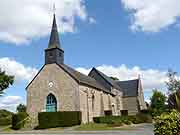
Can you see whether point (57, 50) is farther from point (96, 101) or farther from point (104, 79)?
point (104, 79)

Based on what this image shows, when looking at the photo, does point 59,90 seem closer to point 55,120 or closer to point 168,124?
point 55,120

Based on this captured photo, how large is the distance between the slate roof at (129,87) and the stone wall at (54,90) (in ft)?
75.7

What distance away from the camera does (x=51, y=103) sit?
39.6 metres

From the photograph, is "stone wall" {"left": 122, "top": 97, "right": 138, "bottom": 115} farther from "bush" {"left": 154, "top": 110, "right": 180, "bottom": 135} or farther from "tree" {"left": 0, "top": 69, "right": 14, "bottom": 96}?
"bush" {"left": 154, "top": 110, "right": 180, "bottom": 135}

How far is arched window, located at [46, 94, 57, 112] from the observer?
1544 inches

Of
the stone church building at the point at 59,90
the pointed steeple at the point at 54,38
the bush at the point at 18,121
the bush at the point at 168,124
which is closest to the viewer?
the bush at the point at 168,124

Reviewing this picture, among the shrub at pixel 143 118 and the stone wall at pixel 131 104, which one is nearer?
the shrub at pixel 143 118

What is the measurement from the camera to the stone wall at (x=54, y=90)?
37625mm

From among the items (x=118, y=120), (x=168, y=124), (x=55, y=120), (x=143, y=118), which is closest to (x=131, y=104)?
(x=143, y=118)

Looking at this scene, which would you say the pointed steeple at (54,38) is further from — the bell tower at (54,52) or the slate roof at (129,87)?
the slate roof at (129,87)

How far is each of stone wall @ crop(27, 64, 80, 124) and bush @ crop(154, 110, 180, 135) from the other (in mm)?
28343

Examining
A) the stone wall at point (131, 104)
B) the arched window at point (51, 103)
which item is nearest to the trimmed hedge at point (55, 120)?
the arched window at point (51, 103)

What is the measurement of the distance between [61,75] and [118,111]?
20148 mm

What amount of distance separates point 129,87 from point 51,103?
25.2 m
